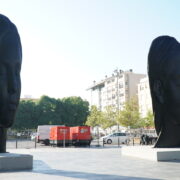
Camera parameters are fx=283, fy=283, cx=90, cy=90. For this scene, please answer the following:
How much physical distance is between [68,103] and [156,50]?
60758 millimetres

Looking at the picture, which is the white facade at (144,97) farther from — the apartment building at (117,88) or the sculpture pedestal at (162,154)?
the sculpture pedestal at (162,154)

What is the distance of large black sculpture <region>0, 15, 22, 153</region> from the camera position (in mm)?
10164

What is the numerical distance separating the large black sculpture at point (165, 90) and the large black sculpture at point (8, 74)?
5989mm

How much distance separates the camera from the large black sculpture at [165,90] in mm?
12555

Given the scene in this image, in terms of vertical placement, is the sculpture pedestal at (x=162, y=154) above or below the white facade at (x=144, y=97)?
below

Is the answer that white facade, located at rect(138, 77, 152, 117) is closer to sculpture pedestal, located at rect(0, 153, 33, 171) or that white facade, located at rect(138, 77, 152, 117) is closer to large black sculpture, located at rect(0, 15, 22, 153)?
large black sculpture, located at rect(0, 15, 22, 153)

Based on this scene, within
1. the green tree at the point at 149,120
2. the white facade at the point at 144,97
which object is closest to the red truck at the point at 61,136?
the green tree at the point at 149,120

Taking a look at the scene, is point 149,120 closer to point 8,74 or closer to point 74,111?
point 74,111

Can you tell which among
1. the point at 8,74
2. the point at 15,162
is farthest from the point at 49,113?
the point at 15,162

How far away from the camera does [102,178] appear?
740 centimetres

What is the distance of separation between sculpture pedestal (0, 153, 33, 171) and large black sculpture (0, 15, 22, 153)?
1.28 meters

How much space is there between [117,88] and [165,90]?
77624 mm

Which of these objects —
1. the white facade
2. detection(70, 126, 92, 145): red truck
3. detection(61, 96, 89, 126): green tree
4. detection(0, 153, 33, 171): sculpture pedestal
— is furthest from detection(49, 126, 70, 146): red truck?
the white facade

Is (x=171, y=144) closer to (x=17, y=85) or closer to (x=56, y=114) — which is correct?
(x=17, y=85)
